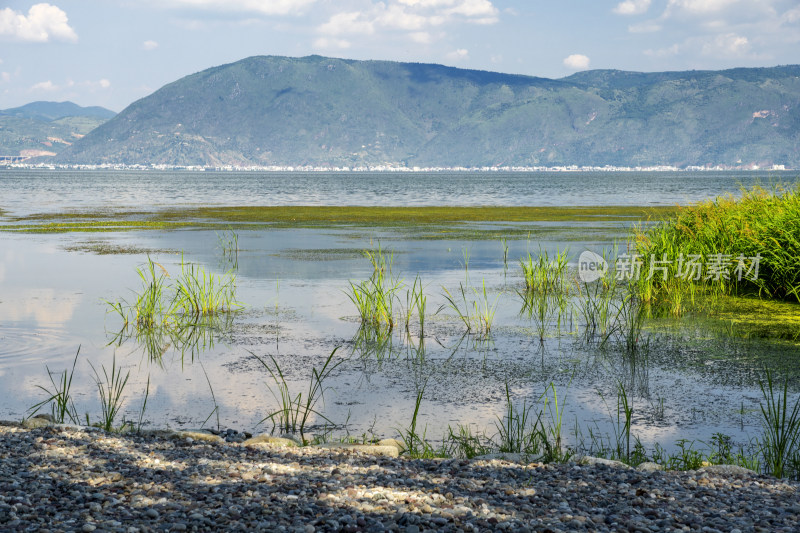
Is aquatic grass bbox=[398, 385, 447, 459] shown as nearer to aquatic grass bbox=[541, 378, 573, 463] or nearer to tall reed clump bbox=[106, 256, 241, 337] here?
aquatic grass bbox=[541, 378, 573, 463]

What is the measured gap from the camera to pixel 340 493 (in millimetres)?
4902

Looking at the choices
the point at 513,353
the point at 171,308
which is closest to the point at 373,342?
the point at 513,353

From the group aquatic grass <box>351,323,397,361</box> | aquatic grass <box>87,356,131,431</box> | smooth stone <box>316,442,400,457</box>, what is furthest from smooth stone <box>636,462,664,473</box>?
aquatic grass <box>351,323,397,361</box>

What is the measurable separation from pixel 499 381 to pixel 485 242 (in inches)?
681

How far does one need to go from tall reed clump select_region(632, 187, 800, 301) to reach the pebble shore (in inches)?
360

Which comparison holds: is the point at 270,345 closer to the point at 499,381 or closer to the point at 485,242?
the point at 499,381

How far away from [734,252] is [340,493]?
1287 centimetres

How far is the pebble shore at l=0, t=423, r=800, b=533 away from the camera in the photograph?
4.39 meters

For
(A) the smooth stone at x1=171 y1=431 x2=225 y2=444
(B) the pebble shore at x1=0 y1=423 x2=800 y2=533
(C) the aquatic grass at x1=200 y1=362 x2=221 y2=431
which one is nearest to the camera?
(B) the pebble shore at x1=0 y1=423 x2=800 y2=533

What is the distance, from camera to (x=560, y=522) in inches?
175

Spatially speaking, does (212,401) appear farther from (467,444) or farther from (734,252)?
(734,252)

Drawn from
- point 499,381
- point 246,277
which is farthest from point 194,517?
point 246,277

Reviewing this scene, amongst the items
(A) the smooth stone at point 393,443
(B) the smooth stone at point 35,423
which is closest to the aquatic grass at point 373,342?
(A) the smooth stone at point 393,443

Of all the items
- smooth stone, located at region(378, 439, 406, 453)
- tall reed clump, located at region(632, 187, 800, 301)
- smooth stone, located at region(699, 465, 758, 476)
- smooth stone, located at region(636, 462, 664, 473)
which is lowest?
smooth stone, located at region(378, 439, 406, 453)
